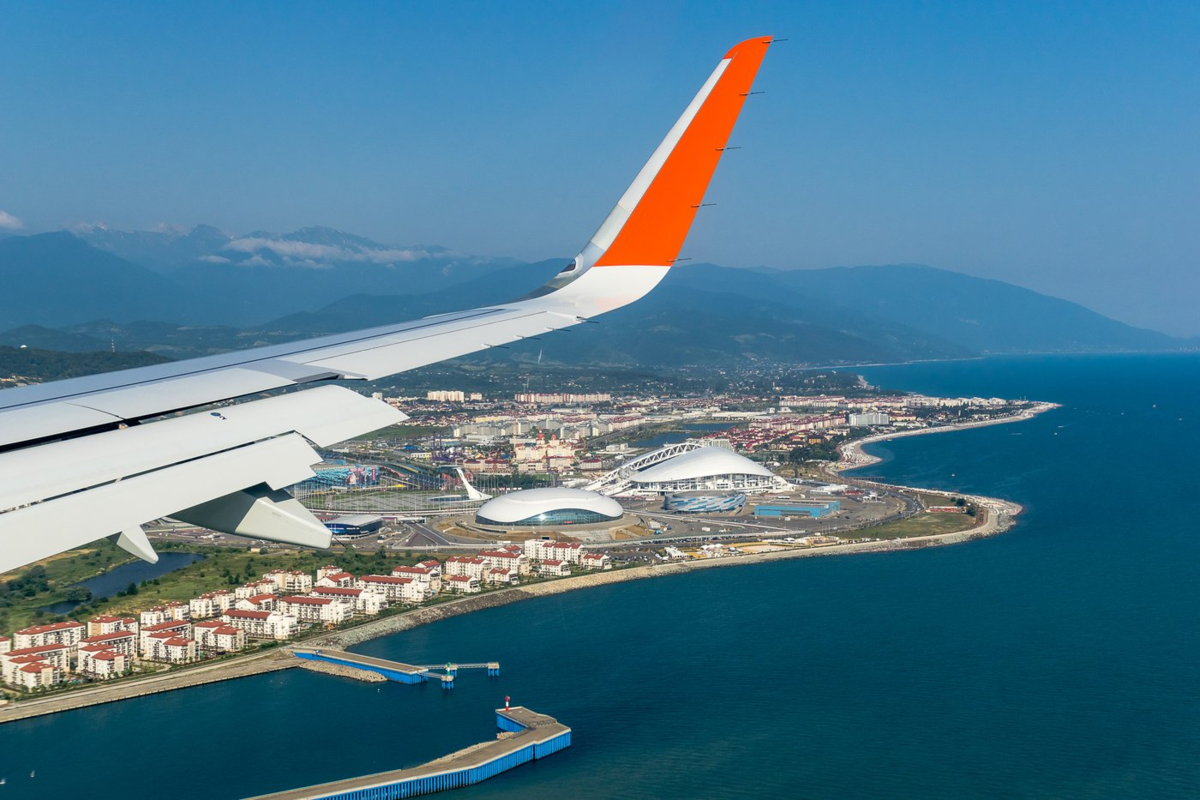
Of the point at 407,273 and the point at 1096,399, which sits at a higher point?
the point at 407,273

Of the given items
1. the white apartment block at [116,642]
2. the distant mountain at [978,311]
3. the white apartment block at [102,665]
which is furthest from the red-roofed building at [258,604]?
the distant mountain at [978,311]

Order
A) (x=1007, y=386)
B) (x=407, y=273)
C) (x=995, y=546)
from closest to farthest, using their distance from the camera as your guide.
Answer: (x=995, y=546)
(x=1007, y=386)
(x=407, y=273)

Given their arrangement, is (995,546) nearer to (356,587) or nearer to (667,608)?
(667,608)

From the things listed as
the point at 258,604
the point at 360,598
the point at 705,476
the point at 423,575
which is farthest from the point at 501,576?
the point at 705,476

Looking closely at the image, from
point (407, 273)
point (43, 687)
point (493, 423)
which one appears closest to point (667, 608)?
point (43, 687)

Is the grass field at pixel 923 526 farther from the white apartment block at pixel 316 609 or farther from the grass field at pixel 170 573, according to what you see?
the white apartment block at pixel 316 609

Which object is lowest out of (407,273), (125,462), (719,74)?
(125,462)

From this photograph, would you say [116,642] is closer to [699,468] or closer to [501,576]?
[501,576]

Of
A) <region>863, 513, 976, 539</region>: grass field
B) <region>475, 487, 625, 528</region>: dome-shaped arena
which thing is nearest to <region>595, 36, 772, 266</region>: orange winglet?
<region>863, 513, 976, 539</region>: grass field

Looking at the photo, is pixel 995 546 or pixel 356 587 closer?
pixel 356 587
